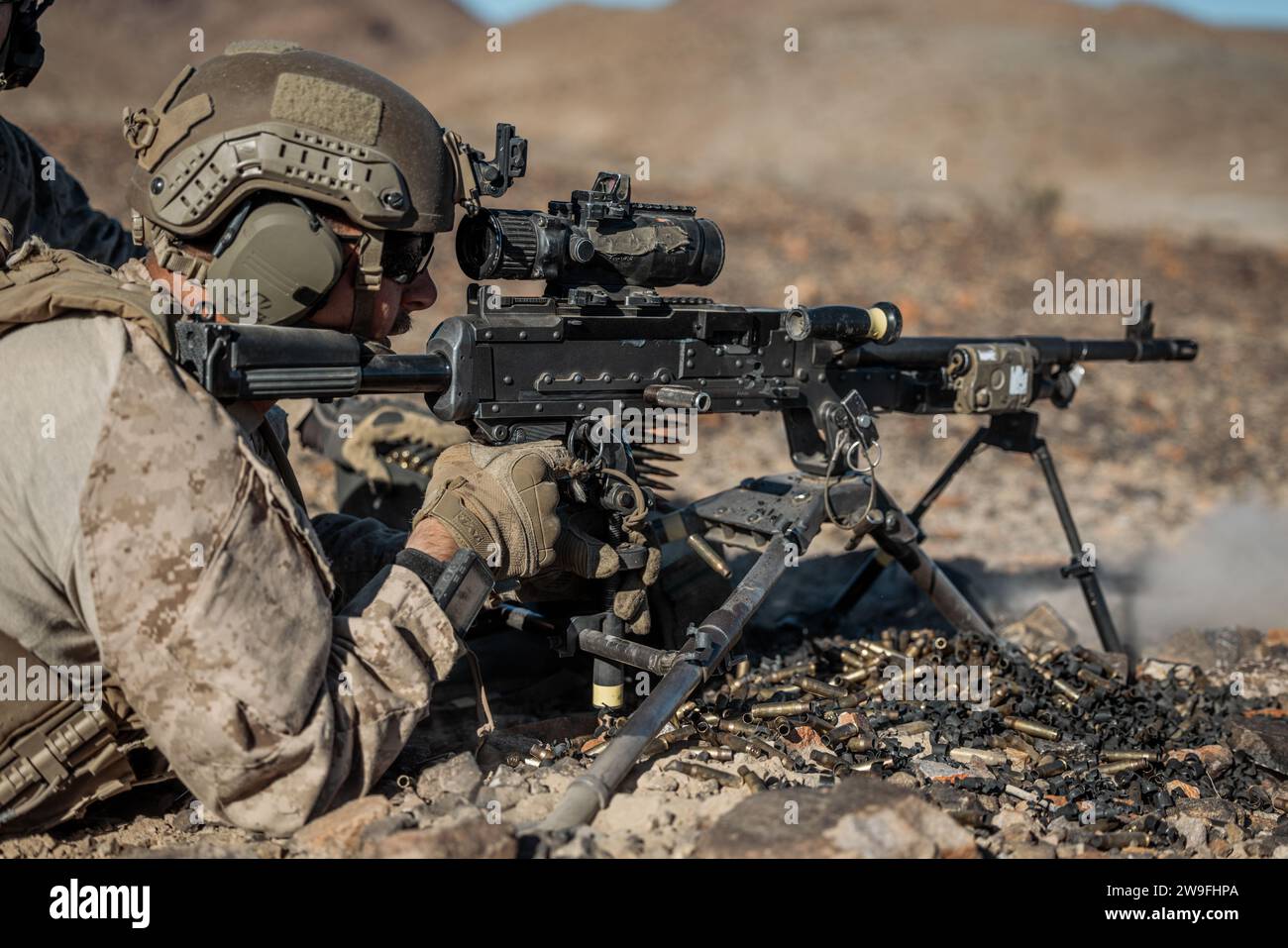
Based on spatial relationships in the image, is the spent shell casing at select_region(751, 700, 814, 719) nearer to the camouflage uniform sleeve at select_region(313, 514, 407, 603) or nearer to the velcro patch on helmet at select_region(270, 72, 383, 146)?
the camouflage uniform sleeve at select_region(313, 514, 407, 603)

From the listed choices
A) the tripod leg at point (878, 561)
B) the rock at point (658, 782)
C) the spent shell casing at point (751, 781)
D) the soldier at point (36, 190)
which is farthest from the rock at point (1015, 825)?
the soldier at point (36, 190)

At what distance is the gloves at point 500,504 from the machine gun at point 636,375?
165 millimetres

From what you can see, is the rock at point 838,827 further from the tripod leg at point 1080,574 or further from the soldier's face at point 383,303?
the tripod leg at point 1080,574

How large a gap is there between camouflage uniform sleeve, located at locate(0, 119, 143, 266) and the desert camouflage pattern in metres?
2.33

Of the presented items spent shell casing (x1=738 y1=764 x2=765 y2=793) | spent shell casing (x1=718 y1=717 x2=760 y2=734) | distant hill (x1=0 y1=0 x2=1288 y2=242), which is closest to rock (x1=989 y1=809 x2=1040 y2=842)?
spent shell casing (x1=738 y1=764 x2=765 y2=793)

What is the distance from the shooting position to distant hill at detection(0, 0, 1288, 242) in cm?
2711

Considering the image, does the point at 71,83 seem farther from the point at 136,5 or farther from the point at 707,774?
the point at 707,774

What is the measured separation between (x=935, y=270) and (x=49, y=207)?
11.9m

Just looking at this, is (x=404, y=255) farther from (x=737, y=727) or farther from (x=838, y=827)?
(x=838, y=827)

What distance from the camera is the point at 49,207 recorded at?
535cm

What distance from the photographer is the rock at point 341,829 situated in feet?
10.5
